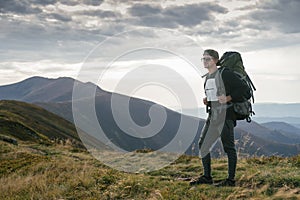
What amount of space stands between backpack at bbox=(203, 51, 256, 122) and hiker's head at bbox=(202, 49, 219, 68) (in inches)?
8.3

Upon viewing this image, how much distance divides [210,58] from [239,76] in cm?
83

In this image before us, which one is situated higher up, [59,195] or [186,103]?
[186,103]

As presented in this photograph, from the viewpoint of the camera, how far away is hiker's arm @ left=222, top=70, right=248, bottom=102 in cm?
767

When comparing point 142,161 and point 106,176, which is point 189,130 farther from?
point 142,161

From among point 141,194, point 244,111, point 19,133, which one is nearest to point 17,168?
point 141,194

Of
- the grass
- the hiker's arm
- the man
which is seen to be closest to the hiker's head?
the man

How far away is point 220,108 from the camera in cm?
796

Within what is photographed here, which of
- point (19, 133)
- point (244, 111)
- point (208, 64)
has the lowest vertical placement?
point (19, 133)

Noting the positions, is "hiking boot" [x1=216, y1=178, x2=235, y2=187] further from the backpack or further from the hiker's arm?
the hiker's arm

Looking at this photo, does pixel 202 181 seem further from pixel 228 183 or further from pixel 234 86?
pixel 234 86

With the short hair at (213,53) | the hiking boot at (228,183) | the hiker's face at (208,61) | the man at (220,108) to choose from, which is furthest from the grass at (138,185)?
the short hair at (213,53)

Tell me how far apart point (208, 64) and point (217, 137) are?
1781 millimetres

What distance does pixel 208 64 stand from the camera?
8156 millimetres

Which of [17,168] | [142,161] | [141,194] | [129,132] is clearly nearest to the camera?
[141,194]
